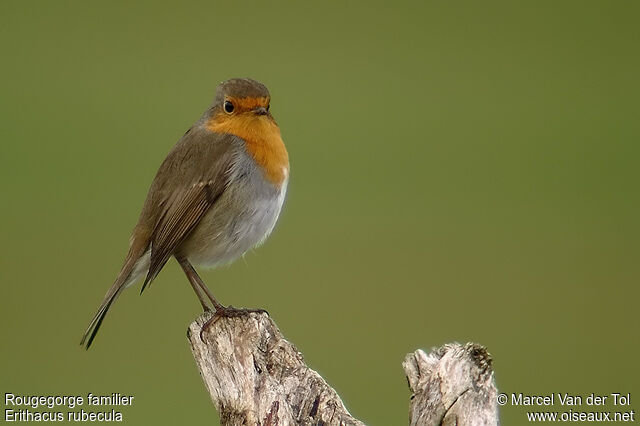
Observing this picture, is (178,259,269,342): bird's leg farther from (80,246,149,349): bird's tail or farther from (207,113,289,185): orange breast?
(207,113,289,185): orange breast

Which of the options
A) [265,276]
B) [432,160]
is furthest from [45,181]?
[432,160]

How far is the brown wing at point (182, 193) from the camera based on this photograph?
23.8ft

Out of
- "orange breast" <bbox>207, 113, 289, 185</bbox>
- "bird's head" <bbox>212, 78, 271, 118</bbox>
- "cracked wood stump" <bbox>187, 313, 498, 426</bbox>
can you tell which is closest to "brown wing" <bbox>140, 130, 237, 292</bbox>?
"orange breast" <bbox>207, 113, 289, 185</bbox>

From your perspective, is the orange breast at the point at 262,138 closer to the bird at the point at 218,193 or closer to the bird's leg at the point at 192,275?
the bird at the point at 218,193

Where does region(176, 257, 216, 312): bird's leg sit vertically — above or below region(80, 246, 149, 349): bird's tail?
above

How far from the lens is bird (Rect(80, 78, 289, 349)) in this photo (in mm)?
7277

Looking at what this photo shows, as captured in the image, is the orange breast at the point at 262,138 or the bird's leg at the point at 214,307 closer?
the bird's leg at the point at 214,307

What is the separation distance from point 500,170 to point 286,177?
1029cm

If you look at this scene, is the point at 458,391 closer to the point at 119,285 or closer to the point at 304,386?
the point at 304,386

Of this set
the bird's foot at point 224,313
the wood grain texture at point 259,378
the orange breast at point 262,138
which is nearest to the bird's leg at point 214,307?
the bird's foot at point 224,313

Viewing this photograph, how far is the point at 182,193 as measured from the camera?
7.25 m

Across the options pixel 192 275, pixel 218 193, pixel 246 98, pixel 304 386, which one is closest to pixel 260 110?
pixel 246 98

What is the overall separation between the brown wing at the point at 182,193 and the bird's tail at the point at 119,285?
0.15 meters

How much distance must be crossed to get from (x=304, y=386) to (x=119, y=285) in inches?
81.1
